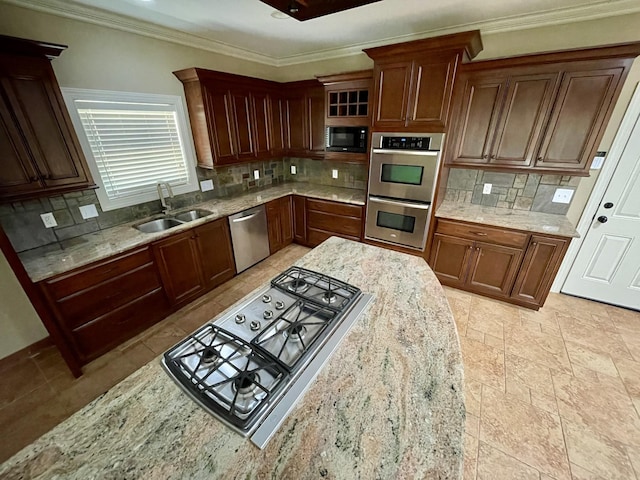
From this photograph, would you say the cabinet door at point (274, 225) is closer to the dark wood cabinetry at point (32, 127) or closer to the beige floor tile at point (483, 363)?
the dark wood cabinetry at point (32, 127)

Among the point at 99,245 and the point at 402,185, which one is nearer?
the point at 99,245

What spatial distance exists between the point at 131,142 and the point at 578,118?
4.12 metres

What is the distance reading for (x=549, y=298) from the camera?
2.93m

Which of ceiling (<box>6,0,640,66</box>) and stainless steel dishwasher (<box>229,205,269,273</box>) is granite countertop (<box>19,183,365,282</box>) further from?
ceiling (<box>6,0,640,66</box>)

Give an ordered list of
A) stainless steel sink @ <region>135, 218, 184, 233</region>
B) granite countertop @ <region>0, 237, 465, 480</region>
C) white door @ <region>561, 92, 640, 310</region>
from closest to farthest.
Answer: granite countertop @ <region>0, 237, 465, 480</region> → white door @ <region>561, 92, 640, 310</region> → stainless steel sink @ <region>135, 218, 184, 233</region>

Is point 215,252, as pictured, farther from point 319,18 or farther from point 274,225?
point 319,18

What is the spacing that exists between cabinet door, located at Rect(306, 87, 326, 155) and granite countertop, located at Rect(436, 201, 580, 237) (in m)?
1.84

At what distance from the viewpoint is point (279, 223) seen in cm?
379

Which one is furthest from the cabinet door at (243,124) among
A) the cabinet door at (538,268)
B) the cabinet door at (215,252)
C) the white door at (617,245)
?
the white door at (617,245)

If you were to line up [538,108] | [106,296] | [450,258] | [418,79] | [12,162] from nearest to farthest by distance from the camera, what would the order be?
1. [12,162]
2. [106,296]
3. [538,108]
4. [418,79]
5. [450,258]

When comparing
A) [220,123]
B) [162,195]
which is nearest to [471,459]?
[162,195]

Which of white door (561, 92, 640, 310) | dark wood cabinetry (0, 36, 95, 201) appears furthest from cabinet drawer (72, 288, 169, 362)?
white door (561, 92, 640, 310)

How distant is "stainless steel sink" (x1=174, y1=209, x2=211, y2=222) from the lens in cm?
295

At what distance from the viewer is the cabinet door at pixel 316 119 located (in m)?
3.46
